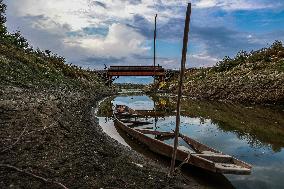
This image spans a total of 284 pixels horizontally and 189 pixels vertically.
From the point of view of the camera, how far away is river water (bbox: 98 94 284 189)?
42.9 feet

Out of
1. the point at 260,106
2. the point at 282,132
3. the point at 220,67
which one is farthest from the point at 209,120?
the point at 220,67

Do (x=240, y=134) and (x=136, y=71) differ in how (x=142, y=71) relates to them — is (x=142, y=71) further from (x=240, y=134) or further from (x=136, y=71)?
(x=240, y=134)

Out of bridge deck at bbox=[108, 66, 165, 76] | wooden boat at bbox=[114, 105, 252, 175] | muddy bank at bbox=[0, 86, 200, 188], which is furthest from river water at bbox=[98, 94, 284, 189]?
bridge deck at bbox=[108, 66, 165, 76]

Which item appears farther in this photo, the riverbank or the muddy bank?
the riverbank

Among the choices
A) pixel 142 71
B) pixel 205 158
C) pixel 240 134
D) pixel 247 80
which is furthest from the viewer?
pixel 142 71

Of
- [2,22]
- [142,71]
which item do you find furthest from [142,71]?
[2,22]

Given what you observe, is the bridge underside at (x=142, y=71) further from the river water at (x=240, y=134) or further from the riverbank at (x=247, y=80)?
the river water at (x=240, y=134)

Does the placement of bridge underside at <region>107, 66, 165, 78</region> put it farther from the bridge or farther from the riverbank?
the riverbank

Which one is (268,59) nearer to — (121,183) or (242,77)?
(242,77)

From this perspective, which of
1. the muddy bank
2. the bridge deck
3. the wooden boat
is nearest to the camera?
the muddy bank

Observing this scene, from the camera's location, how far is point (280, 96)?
38.5 metres

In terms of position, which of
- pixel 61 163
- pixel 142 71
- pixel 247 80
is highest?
pixel 142 71

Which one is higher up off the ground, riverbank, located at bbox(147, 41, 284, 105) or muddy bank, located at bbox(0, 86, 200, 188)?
riverbank, located at bbox(147, 41, 284, 105)

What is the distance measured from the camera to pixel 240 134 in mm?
22562
